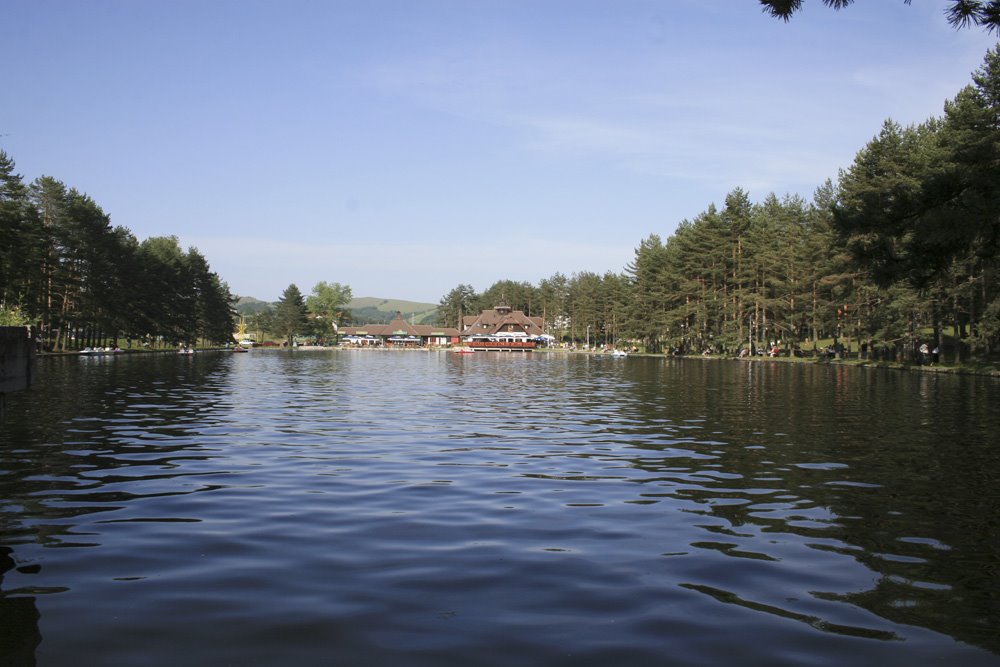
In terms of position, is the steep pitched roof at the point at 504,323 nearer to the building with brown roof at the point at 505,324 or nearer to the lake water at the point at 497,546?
the building with brown roof at the point at 505,324

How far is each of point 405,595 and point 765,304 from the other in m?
84.0

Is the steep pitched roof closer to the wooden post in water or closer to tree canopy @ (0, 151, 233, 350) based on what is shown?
tree canopy @ (0, 151, 233, 350)

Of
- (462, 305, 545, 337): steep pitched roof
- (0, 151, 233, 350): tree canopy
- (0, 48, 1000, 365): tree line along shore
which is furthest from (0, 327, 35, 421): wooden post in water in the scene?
(462, 305, 545, 337): steep pitched roof

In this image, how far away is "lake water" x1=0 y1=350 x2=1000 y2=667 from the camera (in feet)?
19.3

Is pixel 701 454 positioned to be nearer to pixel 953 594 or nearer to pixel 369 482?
pixel 369 482

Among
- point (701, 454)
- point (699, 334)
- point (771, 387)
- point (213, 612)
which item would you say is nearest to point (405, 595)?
point (213, 612)

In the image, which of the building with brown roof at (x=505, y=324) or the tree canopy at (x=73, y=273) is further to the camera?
the building with brown roof at (x=505, y=324)

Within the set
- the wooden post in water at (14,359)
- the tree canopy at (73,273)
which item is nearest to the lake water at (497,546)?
the wooden post in water at (14,359)

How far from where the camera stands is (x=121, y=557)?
8242mm

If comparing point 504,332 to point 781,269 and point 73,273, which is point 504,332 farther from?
point 73,273

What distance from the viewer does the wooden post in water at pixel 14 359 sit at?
9039mm

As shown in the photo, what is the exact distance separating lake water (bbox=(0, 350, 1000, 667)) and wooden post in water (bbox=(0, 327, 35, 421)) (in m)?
1.90

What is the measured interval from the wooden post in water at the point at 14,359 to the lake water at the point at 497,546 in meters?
1.90

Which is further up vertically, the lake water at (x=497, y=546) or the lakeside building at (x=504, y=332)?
the lakeside building at (x=504, y=332)
